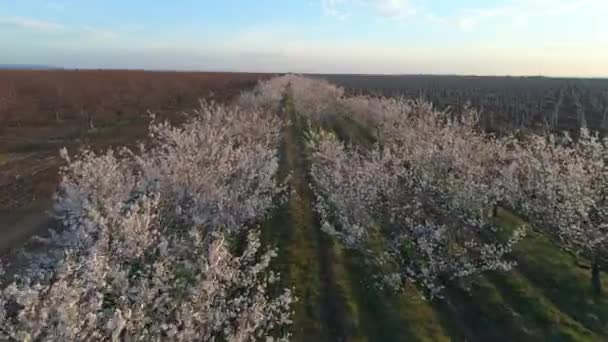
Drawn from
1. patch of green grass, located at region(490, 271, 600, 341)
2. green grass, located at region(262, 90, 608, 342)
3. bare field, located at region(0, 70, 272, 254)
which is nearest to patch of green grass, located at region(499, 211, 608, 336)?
green grass, located at region(262, 90, 608, 342)

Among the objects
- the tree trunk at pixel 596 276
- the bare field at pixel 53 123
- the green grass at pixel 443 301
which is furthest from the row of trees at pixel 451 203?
the bare field at pixel 53 123

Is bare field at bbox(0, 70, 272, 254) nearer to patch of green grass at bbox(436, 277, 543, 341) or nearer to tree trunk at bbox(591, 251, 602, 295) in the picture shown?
patch of green grass at bbox(436, 277, 543, 341)

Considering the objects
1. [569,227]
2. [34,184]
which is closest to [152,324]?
→ [569,227]

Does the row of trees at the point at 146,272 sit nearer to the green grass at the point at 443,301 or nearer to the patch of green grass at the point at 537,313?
the green grass at the point at 443,301

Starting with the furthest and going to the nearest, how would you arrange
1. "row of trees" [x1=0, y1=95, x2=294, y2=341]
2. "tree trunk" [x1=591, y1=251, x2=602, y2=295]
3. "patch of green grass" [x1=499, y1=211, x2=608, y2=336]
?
"tree trunk" [x1=591, y1=251, x2=602, y2=295] → "patch of green grass" [x1=499, y1=211, x2=608, y2=336] → "row of trees" [x1=0, y1=95, x2=294, y2=341]

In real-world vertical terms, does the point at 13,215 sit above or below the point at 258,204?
below

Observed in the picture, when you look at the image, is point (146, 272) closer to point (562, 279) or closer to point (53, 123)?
point (562, 279)

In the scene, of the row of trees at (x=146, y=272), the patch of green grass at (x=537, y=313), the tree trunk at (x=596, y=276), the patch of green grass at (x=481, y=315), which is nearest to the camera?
the row of trees at (x=146, y=272)

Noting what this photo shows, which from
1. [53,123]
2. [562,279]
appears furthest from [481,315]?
[53,123]

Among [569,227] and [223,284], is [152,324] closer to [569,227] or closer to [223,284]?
[223,284]

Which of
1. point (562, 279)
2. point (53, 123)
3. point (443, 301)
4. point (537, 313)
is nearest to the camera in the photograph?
point (537, 313)

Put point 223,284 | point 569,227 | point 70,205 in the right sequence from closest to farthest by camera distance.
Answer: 1. point 223,284
2. point 70,205
3. point 569,227
